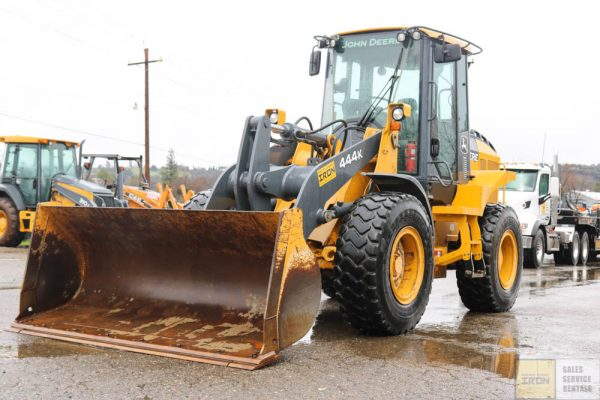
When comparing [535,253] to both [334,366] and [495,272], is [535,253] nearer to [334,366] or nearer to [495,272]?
[495,272]

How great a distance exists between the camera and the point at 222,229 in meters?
5.27

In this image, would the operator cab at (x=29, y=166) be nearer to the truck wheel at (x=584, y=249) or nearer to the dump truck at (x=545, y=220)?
the dump truck at (x=545, y=220)

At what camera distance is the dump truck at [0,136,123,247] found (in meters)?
16.3

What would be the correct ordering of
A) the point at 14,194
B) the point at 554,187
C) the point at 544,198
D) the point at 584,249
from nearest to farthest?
the point at 14,194, the point at 544,198, the point at 554,187, the point at 584,249

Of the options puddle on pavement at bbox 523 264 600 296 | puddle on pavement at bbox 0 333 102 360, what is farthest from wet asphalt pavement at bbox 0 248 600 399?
puddle on pavement at bbox 523 264 600 296

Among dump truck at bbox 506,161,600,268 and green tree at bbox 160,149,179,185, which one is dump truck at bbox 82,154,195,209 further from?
green tree at bbox 160,149,179,185

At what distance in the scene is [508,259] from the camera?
26.8 feet

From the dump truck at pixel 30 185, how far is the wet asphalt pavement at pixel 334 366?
10.1m

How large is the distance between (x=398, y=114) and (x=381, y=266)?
1.56 m

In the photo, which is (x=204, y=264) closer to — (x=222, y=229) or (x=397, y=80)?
(x=222, y=229)

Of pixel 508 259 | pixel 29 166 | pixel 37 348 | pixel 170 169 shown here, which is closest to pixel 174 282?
pixel 37 348

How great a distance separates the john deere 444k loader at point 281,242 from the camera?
4.82 metres

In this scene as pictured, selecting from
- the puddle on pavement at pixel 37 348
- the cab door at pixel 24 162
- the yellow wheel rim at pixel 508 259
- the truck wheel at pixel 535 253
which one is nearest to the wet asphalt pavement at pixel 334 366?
the puddle on pavement at pixel 37 348

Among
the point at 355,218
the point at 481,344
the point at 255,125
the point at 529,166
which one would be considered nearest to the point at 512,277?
the point at 481,344
